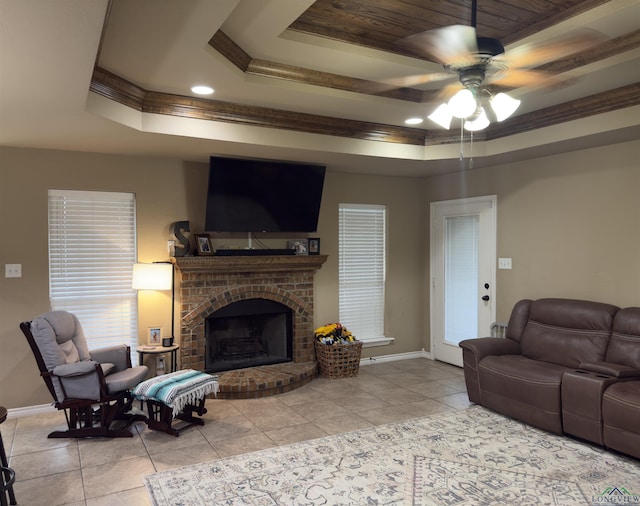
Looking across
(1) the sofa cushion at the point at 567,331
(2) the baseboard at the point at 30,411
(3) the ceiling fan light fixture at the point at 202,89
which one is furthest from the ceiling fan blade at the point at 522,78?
(2) the baseboard at the point at 30,411

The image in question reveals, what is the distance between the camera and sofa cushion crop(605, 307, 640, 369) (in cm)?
371

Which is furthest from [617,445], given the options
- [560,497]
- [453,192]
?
[453,192]

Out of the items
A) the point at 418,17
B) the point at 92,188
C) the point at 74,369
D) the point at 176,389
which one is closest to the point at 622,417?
the point at 418,17

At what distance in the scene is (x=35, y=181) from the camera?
429 cm

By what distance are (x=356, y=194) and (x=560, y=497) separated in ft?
12.7

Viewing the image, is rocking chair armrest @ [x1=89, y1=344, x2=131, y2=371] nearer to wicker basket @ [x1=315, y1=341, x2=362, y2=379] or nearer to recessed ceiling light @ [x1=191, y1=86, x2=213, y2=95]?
wicker basket @ [x1=315, y1=341, x2=362, y2=379]

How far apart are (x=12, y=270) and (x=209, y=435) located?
225cm

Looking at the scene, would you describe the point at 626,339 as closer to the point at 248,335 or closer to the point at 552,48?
the point at 552,48

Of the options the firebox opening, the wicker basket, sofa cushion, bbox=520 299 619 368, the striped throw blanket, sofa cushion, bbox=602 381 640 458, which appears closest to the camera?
sofa cushion, bbox=602 381 640 458

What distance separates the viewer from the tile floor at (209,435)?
299 cm

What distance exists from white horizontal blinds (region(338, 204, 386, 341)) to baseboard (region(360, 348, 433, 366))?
262mm

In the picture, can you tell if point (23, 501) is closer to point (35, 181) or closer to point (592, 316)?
point (35, 181)

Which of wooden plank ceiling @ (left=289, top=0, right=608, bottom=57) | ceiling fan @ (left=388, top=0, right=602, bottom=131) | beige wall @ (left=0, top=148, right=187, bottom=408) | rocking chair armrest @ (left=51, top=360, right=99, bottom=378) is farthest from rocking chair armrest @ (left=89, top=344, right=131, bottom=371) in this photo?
ceiling fan @ (left=388, top=0, right=602, bottom=131)

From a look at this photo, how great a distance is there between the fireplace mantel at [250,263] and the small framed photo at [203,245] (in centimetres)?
12
